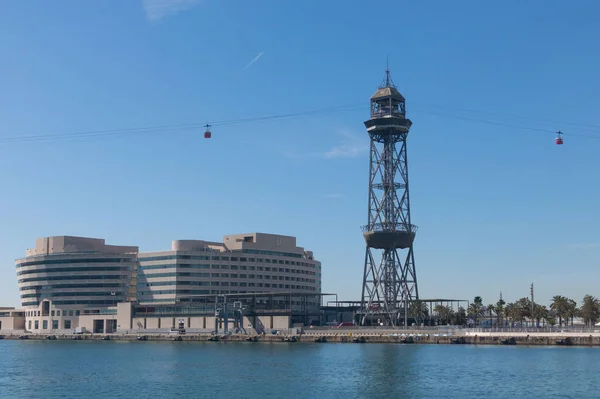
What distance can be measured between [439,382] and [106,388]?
1599 inches

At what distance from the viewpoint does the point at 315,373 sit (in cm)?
11188

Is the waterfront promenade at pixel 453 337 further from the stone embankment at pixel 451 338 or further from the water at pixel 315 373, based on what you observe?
the water at pixel 315 373

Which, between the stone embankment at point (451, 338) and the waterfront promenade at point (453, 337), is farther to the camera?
the waterfront promenade at point (453, 337)

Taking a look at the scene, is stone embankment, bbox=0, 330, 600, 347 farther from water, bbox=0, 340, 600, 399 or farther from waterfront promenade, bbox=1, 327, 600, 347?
water, bbox=0, 340, 600, 399

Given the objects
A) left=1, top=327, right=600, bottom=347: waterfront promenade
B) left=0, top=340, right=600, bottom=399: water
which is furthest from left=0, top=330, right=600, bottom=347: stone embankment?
left=0, top=340, right=600, bottom=399: water

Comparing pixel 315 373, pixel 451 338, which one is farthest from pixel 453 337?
pixel 315 373

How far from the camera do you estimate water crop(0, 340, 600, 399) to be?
305 feet

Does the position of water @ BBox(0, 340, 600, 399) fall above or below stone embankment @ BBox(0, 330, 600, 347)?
below

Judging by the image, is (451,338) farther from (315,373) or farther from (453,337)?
(315,373)

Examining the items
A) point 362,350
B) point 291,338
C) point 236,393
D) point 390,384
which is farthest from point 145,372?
point 291,338

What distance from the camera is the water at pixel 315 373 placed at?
92875 millimetres

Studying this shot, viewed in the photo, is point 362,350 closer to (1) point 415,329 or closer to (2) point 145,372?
(1) point 415,329

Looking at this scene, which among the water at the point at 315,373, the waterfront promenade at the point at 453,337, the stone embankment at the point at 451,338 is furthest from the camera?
the waterfront promenade at the point at 453,337

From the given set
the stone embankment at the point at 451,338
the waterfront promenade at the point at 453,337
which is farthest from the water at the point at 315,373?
the waterfront promenade at the point at 453,337
